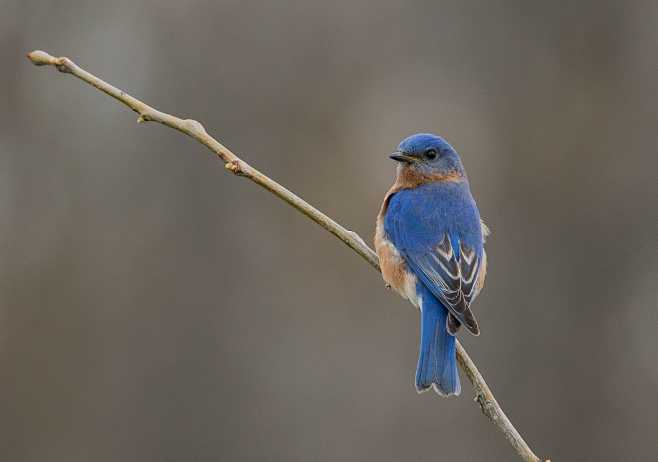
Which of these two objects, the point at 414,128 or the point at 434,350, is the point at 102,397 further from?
the point at 434,350

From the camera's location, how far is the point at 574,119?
27.1 feet

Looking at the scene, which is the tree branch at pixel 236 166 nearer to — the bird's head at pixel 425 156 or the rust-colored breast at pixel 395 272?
the rust-colored breast at pixel 395 272

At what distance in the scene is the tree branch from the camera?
3172 millimetres

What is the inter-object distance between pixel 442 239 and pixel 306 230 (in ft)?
9.95

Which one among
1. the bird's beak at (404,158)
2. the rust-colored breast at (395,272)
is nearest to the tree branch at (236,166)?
the rust-colored breast at (395,272)

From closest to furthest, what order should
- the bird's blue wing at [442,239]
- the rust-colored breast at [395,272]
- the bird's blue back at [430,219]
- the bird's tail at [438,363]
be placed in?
1. the bird's tail at [438,363]
2. the bird's blue wing at [442,239]
3. the rust-colored breast at [395,272]
4. the bird's blue back at [430,219]

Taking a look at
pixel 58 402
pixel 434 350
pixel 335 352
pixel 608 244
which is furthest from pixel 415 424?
pixel 434 350

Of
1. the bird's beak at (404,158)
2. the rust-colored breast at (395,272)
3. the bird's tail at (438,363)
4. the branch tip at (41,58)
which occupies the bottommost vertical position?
the bird's tail at (438,363)

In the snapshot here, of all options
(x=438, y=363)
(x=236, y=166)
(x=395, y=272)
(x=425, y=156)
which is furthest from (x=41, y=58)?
(x=425, y=156)

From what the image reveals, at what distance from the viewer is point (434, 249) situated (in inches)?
199

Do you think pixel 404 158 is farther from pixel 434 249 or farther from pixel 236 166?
pixel 236 166

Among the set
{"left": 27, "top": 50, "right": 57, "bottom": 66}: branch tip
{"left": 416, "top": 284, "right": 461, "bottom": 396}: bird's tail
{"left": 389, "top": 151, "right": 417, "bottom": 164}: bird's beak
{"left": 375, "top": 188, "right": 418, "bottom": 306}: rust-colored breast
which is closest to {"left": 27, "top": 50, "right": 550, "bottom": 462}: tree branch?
{"left": 27, "top": 50, "right": 57, "bottom": 66}: branch tip

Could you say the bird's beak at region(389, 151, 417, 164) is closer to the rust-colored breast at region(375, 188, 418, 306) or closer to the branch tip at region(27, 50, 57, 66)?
the rust-colored breast at region(375, 188, 418, 306)

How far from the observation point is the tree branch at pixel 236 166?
3.17m
